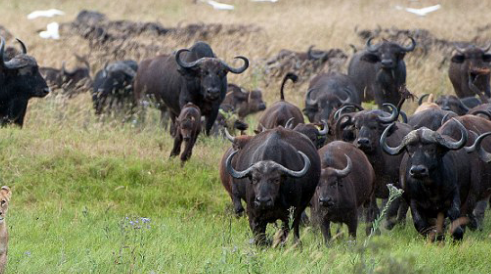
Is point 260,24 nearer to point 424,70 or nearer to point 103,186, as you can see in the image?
point 424,70

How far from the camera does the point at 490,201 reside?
1459 cm

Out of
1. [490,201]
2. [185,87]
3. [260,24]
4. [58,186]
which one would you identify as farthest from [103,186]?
[260,24]

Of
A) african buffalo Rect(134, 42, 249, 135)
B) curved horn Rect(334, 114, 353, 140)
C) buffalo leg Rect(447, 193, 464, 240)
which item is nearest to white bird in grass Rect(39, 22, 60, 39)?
african buffalo Rect(134, 42, 249, 135)

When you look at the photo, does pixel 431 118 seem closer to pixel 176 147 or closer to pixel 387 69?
pixel 176 147

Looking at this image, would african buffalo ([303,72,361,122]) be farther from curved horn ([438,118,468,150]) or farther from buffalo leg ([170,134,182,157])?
curved horn ([438,118,468,150])

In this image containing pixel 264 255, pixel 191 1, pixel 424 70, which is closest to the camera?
pixel 264 255

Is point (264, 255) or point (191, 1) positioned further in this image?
point (191, 1)

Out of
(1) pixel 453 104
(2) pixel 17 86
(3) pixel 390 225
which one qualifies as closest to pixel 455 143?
(3) pixel 390 225

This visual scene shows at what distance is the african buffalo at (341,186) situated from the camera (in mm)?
11234

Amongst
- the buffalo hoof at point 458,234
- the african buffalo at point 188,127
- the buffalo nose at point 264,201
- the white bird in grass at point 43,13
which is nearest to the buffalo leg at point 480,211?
the buffalo hoof at point 458,234

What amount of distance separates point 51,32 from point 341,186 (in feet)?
72.7

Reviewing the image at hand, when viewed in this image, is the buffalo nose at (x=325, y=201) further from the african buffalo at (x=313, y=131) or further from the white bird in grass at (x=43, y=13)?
the white bird in grass at (x=43, y=13)

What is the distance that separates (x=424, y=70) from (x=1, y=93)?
1353cm

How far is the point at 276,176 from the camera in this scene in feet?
33.9
